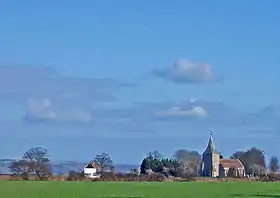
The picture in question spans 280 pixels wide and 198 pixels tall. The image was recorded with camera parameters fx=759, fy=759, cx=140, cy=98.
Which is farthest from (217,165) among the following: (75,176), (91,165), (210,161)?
(75,176)

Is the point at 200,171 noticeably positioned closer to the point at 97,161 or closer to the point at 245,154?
the point at 245,154

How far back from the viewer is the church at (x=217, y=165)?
166 meters

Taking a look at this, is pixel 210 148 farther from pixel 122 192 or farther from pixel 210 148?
pixel 122 192

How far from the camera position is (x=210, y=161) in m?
177

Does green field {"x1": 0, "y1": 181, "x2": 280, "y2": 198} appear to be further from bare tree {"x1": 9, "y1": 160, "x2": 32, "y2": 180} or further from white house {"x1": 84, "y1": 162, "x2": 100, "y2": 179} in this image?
white house {"x1": 84, "y1": 162, "x2": 100, "y2": 179}

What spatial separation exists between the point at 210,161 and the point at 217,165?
8.44 ft

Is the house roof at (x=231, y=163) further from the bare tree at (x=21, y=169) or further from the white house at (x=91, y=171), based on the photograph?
the bare tree at (x=21, y=169)

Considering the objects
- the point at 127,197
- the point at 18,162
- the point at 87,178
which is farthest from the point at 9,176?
the point at 127,197

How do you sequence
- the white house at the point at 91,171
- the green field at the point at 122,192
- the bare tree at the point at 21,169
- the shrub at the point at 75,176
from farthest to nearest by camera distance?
the white house at the point at 91,171, the bare tree at the point at 21,169, the shrub at the point at 75,176, the green field at the point at 122,192

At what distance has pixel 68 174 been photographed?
412ft

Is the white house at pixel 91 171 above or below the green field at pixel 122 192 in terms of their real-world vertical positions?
above

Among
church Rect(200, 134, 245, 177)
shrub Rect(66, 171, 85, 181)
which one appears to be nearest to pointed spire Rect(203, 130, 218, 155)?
church Rect(200, 134, 245, 177)

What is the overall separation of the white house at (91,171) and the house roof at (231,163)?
34632 mm

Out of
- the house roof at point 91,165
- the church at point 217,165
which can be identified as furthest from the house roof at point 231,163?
the house roof at point 91,165
